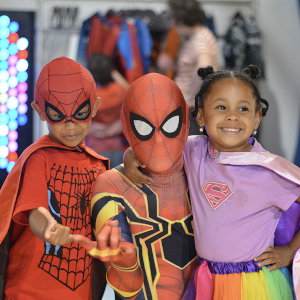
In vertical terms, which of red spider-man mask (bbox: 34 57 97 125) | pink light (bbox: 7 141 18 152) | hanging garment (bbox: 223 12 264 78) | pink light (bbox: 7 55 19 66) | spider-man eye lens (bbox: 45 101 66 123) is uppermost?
hanging garment (bbox: 223 12 264 78)

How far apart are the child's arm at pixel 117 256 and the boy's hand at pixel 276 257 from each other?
1.33 feet

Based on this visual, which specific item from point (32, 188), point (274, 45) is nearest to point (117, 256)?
point (32, 188)

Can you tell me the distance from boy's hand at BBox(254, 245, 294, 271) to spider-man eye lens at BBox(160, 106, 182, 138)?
499 millimetres

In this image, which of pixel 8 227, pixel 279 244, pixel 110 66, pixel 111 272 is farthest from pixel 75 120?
pixel 110 66

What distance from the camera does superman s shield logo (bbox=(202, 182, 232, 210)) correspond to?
1192 millimetres

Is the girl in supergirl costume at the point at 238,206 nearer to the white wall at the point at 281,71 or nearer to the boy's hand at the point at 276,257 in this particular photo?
the boy's hand at the point at 276,257

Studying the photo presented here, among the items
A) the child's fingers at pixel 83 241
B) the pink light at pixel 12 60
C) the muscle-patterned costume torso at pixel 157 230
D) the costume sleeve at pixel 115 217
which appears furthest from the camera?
the pink light at pixel 12 60

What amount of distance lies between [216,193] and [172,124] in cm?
28

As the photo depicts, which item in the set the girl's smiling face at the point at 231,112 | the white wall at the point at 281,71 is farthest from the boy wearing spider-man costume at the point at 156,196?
the white wall at the point at 281,71

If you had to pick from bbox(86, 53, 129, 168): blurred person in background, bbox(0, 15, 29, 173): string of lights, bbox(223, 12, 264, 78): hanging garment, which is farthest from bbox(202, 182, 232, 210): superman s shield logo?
bbox(0, 15, 29, 173): string of lights

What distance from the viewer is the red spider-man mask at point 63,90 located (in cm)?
124

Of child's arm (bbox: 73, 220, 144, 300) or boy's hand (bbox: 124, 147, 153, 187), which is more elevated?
boy's hand (bbox: 124, 147, 153, 187)

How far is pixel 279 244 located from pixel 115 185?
63 centimetres

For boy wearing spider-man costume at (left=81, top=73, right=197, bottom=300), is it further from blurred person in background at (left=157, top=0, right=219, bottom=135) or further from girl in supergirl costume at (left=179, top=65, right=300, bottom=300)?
blurred person in background at (left=157, top=0, right=219, bottom=135)
